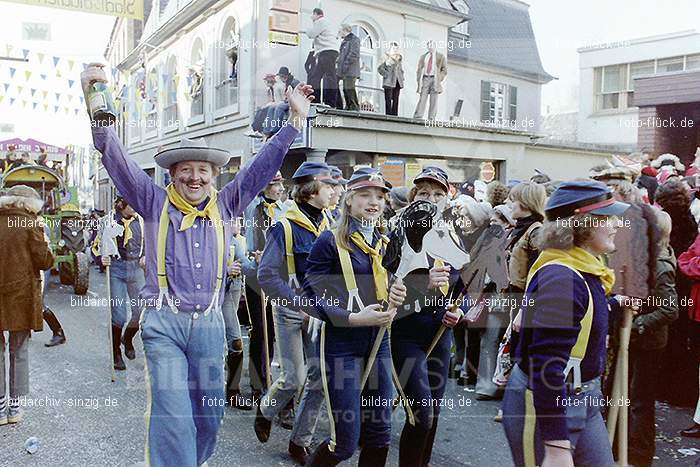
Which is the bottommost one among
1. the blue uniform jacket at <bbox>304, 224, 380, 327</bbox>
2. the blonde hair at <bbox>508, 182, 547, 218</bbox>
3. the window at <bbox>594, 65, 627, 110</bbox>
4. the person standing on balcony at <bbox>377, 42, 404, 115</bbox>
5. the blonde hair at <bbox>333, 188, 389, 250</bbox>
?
the blue uniform jacket at <bbox>304, 224, 380, 327</bbox>

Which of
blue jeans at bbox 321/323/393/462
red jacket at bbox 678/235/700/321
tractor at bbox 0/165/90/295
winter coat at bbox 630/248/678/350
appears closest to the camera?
blue jeans at bbox 321/323/393/462

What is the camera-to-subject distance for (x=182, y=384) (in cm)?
310

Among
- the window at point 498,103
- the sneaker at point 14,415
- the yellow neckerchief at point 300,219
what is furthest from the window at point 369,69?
the sneaker at point 14,415

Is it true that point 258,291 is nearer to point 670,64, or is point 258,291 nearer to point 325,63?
point 325,63

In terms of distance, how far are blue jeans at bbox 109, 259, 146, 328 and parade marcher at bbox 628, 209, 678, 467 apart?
5012mm

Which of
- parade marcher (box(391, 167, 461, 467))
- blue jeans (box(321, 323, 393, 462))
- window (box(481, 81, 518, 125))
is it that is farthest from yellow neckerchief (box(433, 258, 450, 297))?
window (box(481, 81, 518, 125))

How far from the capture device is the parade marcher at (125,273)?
22.2 feet

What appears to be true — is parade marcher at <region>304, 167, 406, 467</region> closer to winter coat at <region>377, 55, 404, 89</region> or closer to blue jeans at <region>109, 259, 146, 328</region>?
blue jeans at <region>109, 259, 146, 328</region>

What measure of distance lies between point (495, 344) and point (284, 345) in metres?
2.25

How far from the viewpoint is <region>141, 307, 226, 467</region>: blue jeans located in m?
3.03

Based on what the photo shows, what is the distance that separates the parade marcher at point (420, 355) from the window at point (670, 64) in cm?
1803

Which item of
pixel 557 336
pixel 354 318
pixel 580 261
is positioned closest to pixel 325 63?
pixel 354 318

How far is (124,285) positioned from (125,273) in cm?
14

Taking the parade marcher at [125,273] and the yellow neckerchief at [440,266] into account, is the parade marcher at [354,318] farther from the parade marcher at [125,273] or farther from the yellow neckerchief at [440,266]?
the parade marcher at [125,273]
